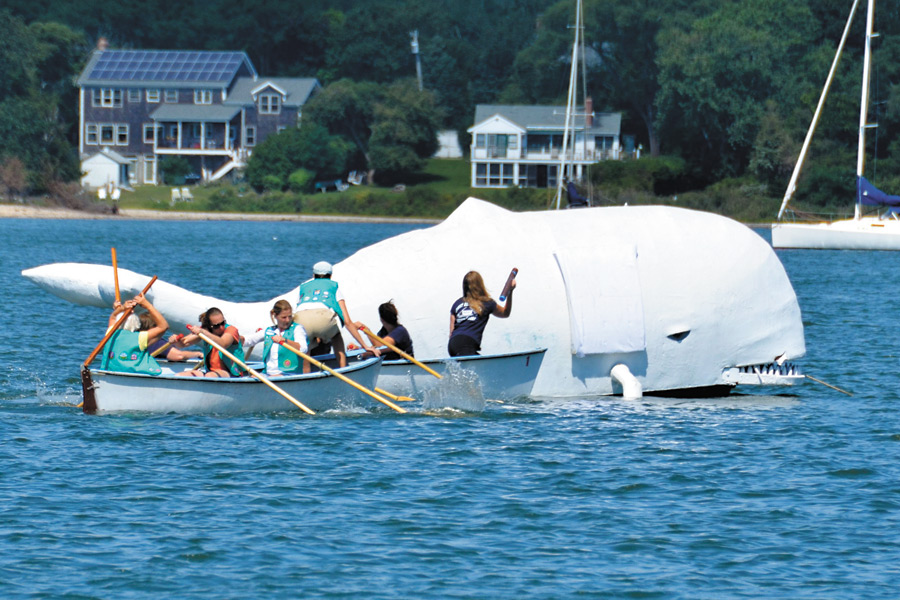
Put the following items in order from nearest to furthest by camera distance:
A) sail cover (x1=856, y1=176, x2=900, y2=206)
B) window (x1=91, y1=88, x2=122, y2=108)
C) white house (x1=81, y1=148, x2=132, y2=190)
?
sail cover (x1=856, y1=176, x2=900, y2=206)
white house (x1=81, y1=148, x2=132, y2=190)
window (x1=91, y1=88, x2=122, y2=108)

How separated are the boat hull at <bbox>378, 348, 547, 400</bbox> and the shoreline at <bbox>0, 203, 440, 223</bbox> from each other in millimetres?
72991

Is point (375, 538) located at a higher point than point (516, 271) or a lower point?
lower

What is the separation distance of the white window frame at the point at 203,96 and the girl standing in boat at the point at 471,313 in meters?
95.5

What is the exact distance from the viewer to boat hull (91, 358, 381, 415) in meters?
17.5

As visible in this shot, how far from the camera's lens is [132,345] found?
57.1 ft

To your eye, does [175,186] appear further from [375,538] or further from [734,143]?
[375,538]

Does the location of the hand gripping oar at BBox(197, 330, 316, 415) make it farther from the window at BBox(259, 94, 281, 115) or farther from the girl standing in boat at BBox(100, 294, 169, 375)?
the window at BBox(259, 94, 281, 115)

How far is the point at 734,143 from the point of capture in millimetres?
94688

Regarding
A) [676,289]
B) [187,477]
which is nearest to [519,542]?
[187,477]

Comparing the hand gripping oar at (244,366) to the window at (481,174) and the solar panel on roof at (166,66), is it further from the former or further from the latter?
→ the solar panel on roof at (166,66)

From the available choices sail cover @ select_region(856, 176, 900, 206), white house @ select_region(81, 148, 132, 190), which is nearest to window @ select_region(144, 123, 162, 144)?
white house @ select_region(81, 148, 132, 190)

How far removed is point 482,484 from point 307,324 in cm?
412

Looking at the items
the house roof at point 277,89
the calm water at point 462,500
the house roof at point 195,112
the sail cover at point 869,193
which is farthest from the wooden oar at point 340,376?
the house roof at point 277,89

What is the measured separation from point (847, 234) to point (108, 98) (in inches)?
2535
